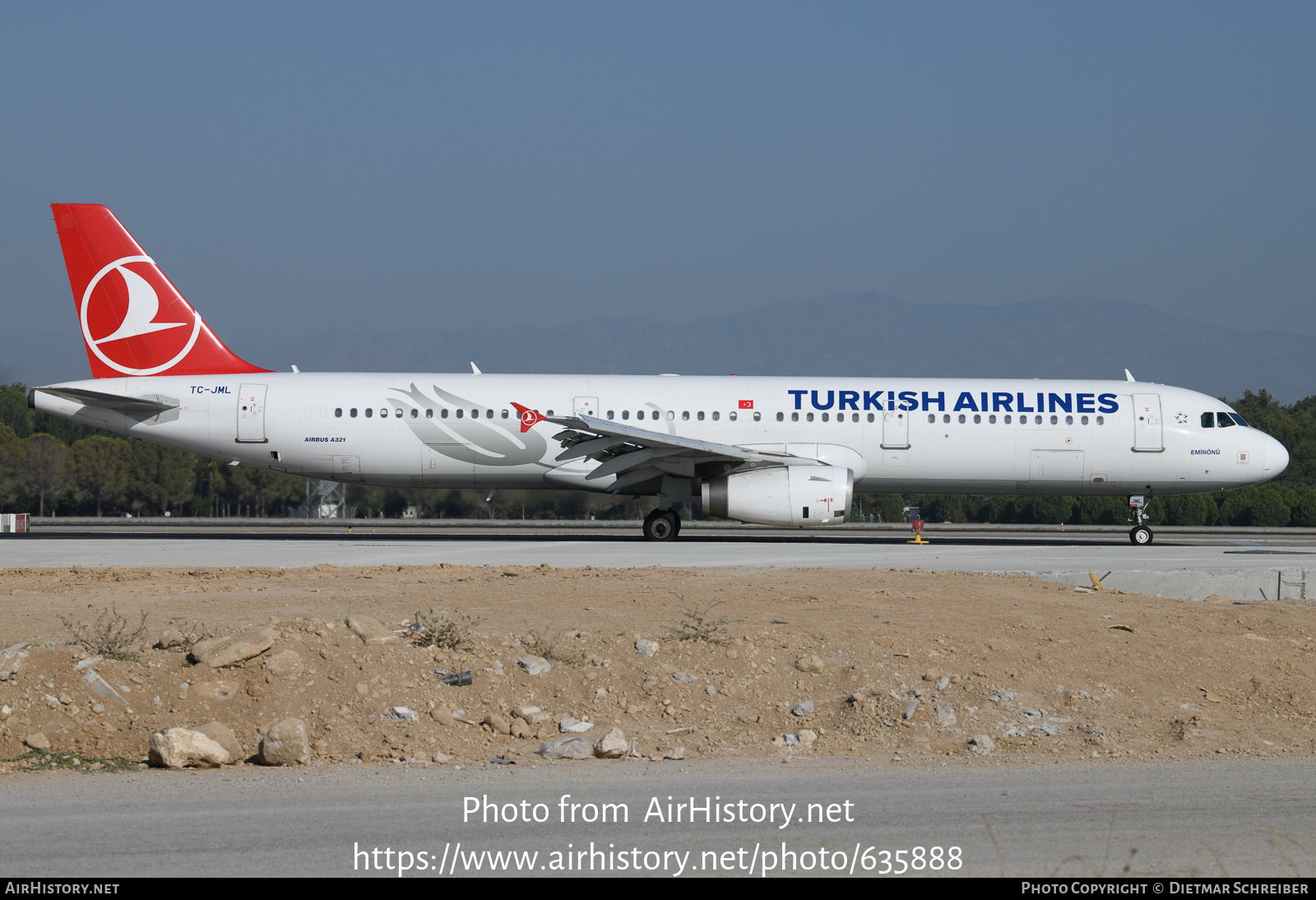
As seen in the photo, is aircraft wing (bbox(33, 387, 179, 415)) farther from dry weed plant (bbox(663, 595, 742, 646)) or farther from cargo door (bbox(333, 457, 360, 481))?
dry weed plant (bbox(663, 595, 742, 646))

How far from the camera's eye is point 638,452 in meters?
22.9

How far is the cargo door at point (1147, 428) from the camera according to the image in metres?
24.4

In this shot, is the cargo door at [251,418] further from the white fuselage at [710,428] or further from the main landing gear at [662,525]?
the main landing gear at [662,525]

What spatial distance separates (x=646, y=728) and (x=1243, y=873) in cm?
461

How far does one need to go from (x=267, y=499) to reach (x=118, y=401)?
38.7 m

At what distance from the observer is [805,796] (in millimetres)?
6895

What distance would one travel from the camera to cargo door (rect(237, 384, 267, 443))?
78.3ft

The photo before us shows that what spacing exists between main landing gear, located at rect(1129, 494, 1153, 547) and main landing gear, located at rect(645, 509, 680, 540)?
10.5 metres

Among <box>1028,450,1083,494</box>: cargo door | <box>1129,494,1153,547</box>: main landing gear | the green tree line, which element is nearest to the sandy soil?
<box>1028,450,1083,494</box>: cargo door

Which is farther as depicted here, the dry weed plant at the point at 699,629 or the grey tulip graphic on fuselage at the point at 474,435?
the grey tulip graphic on fuselage at the point at 474,435

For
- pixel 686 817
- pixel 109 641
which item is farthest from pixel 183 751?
pixel 686 817

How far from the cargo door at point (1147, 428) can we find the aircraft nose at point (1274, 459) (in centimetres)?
251

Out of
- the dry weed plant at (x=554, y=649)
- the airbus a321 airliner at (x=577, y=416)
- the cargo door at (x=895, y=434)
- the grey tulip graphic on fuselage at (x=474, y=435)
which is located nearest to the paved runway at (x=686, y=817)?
the dry weed plant at (x=554, y=649)

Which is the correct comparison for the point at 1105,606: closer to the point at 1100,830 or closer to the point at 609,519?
the point at 1100,830
